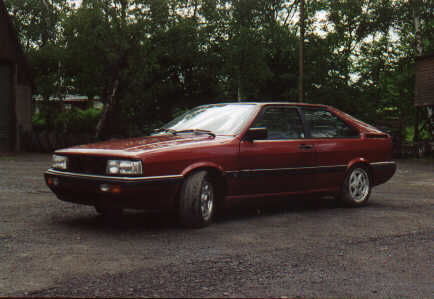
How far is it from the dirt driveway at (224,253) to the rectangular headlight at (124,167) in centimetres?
68

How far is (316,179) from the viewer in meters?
8.04

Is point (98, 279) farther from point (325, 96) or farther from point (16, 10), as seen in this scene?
point (16, 10)

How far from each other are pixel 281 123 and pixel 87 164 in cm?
277

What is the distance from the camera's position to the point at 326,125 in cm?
848

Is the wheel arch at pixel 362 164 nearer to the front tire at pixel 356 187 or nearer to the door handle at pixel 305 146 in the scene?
the front tire at pixel 356 187

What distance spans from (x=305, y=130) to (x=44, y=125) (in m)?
26.9

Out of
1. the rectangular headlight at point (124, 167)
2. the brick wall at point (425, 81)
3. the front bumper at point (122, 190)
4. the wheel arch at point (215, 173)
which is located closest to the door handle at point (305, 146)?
the wheel arch at point (215, 173)

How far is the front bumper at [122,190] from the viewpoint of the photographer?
6016 millimetres

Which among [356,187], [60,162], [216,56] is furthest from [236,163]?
[216,56]

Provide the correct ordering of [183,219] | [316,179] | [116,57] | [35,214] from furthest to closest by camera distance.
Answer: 1. [116,57]
2. [316,179]
3. [35,214]
4. [183,219]

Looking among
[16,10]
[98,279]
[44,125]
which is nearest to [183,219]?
[98,279]

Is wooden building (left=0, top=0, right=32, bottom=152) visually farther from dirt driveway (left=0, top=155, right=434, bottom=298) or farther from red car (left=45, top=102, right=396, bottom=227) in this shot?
red car (left=45, top=102, right=396, bottom=227)

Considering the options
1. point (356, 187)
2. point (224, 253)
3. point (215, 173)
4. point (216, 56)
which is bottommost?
point (224, 253)

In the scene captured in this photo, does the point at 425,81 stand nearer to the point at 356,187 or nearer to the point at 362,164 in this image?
the point at 362,164
